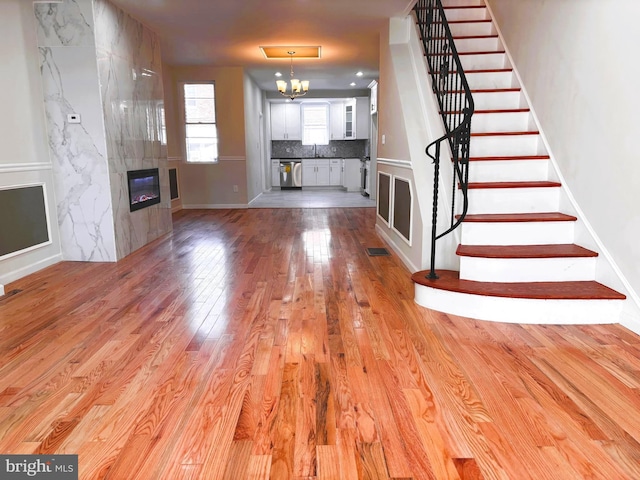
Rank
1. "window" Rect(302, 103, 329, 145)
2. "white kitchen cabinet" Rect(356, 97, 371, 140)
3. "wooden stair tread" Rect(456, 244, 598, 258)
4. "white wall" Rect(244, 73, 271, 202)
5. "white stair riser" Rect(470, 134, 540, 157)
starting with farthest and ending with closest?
"window" Rect(302, 103, 329, 145) < "white kitchen cabinet" Rect(356, 97, 371, 140) < "white wall" Rect(244, 73, 271, 202) < "white stair riser" Rect(470, 134, 540, 157) < "wooden stair tread" Rect(456, 244, 598, 258)

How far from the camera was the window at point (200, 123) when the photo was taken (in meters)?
8.45

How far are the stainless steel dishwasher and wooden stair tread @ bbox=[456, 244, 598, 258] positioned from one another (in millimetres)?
9870

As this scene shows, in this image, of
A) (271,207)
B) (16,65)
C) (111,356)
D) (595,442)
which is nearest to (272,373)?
(111,356)

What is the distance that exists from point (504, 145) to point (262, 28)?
138 inches

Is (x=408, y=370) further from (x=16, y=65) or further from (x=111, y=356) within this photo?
(x=16, y=65)

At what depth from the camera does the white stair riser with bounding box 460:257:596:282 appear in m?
3.03

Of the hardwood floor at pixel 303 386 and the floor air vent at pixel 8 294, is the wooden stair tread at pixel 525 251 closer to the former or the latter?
the hardwood floor at pixel 303 386

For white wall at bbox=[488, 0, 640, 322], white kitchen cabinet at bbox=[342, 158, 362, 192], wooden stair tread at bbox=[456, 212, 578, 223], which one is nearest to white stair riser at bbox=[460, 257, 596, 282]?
white wall at bbox=[488, 0, 640, 322]

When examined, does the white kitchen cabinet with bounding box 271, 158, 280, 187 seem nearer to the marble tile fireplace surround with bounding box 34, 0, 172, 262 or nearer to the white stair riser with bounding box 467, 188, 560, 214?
the marble tile fireplace surround with bounding box 34, 0, 172, 262

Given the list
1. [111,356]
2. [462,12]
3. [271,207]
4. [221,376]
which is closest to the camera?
[221,376]

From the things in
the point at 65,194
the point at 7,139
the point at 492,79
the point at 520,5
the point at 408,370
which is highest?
the point at 520,5

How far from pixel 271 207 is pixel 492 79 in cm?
512

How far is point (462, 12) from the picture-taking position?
5316 mm

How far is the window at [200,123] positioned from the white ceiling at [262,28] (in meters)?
0.58
